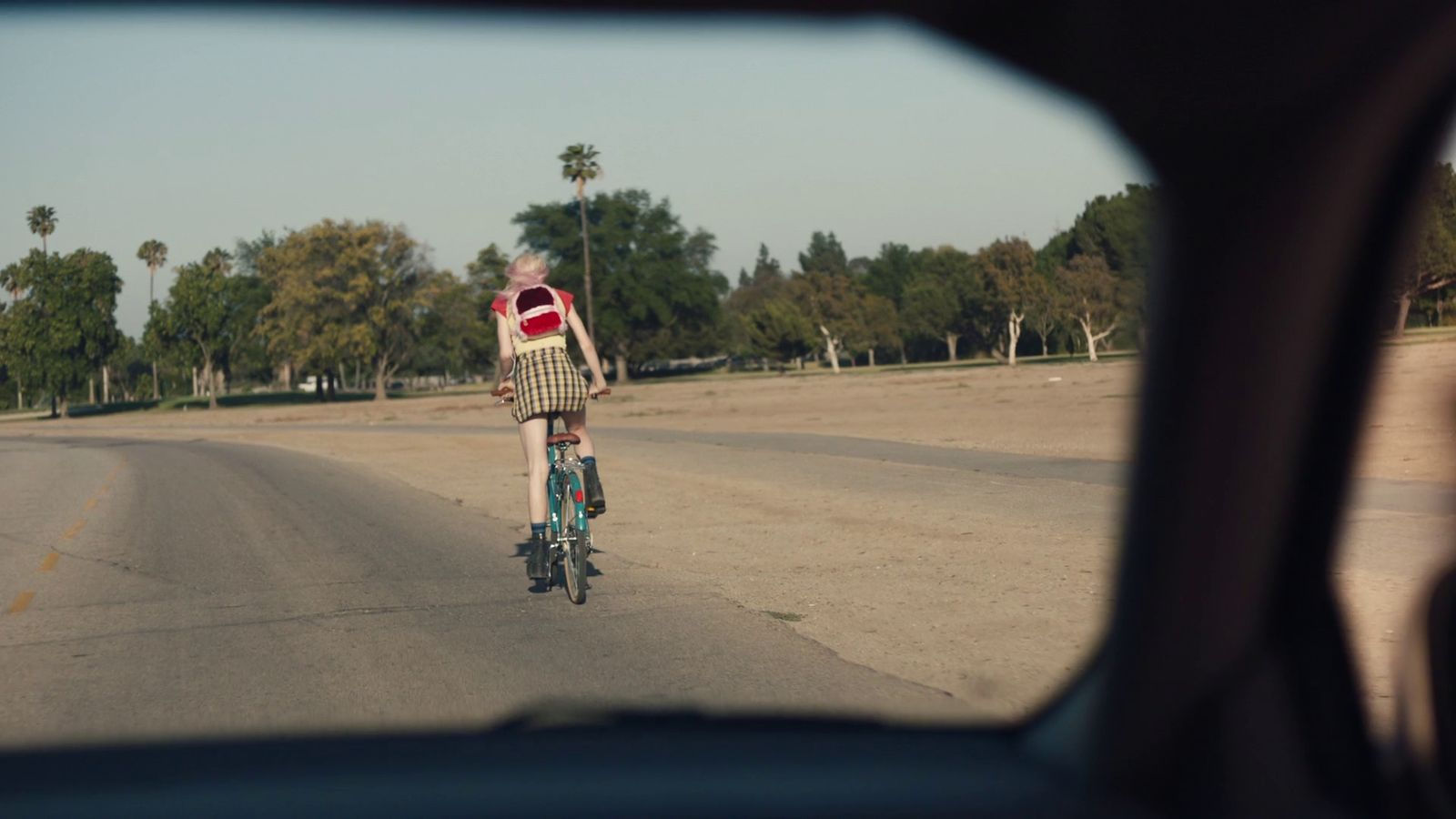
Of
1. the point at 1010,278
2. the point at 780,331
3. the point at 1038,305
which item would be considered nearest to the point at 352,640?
the point at 1038,305

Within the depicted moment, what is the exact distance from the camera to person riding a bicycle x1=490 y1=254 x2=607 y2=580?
9.41 m

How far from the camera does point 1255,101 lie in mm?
3141

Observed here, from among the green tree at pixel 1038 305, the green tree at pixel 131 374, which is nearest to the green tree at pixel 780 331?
the green tree at pixel 1038 305

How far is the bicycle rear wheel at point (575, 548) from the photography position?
9.37 m

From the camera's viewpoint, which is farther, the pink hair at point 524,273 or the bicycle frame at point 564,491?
the pink hair at point 524,273

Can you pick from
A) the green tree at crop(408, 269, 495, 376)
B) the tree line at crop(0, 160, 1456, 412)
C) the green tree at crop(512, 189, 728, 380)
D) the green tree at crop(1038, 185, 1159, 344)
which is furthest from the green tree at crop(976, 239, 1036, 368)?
the green tree at crop(1038, 185, 1159, 344)

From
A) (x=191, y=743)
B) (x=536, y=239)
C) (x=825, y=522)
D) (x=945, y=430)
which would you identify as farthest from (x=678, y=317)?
(x=191, y=743)

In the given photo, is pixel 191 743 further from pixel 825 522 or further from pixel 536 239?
pixel 536 239

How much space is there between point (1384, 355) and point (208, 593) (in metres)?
9.12

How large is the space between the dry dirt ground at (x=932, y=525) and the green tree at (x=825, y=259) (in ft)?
244

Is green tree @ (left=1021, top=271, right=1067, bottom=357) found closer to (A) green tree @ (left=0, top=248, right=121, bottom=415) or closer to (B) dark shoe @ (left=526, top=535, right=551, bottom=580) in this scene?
(B) dark shoe @ (left=526, top=535, right=551, bottom=580)

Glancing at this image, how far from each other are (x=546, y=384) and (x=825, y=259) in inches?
4242

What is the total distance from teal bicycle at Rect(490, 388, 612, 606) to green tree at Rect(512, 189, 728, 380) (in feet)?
246

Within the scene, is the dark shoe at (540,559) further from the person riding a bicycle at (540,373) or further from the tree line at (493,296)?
the tree line at (493,296)
